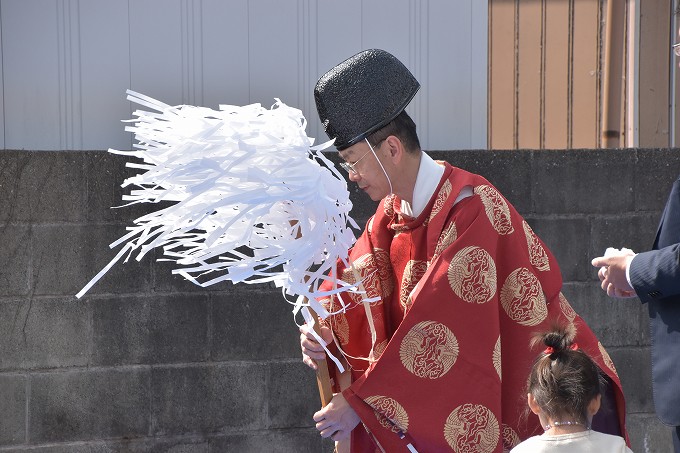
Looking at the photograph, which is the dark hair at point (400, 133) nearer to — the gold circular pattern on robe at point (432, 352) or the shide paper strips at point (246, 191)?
the shide paper strips at point (246, 191)

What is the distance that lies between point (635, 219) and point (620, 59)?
3.92 feet

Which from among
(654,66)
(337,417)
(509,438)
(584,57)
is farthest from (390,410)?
(654,66)

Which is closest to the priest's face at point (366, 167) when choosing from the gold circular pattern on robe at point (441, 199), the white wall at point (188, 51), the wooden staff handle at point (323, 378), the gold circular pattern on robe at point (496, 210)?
the gold circular pattern on robe at point (441, 199)

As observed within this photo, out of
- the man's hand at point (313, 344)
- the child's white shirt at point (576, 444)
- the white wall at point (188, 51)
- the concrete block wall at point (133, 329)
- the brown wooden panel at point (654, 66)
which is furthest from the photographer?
the brown wooden panel at point (654, 66)

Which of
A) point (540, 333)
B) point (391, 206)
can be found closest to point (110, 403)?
point (391, 206)

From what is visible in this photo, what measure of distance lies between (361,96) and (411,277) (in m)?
0.55

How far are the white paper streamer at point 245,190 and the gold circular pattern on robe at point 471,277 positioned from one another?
0.29m

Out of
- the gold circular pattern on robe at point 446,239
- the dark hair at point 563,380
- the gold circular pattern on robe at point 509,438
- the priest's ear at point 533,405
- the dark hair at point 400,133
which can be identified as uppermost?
the dark hair at point 400,133

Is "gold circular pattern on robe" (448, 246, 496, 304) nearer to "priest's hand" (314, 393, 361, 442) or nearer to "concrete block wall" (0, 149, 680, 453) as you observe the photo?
"priest's hand" (314, 393, 361, 442)

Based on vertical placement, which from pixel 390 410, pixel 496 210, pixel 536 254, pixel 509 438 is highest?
pixel 496 210

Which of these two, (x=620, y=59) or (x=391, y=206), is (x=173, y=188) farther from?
(x=620, y=59)

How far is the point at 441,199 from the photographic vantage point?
2.94m

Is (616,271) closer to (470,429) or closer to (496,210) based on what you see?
(496,210)

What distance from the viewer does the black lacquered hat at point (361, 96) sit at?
9.50 ft
